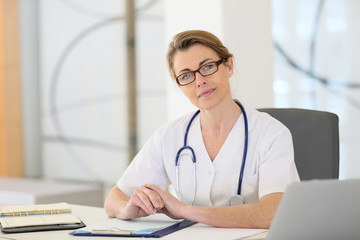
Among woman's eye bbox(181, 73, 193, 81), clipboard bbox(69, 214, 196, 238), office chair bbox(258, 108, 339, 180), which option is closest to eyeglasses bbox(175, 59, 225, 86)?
woman's eye bbox(181, 73, 193, 81)

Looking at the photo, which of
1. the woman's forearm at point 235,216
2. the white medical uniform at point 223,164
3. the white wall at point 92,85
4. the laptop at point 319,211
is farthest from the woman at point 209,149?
the white wall at point 92,85

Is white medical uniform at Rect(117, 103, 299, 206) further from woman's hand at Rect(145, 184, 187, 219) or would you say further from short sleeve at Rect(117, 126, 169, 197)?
woman's hand at Rect(145, 184, 187, 219)

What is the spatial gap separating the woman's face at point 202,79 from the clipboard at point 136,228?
41 centimetres

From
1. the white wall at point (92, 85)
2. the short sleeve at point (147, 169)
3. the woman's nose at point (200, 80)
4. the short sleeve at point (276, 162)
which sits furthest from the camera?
the white wall at point (92, 85)

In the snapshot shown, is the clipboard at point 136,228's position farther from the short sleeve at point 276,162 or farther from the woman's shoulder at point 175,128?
the woman's shoulder at point 175,128

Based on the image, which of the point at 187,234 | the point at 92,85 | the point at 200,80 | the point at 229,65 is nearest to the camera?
the point at 187,234

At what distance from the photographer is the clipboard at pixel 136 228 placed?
1.64m

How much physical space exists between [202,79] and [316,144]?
0.46 metres

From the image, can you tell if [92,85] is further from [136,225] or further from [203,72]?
[136,225]

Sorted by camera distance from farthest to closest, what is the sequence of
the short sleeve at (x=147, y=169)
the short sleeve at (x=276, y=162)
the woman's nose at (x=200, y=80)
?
the short sleeve at (x=147, y=169) < the woman's nose at (x=200, y=80) < the short sleeve at (x=276, y=162)

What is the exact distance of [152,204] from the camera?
179cm

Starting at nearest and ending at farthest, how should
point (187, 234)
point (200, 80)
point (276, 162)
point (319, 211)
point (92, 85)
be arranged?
point (319, 211), point (187, 234), point (276, 162), point (200, 80), point (92, 85)

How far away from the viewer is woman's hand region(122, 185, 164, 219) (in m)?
1.78

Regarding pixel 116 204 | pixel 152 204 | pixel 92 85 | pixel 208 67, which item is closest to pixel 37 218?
pixel 116 204
